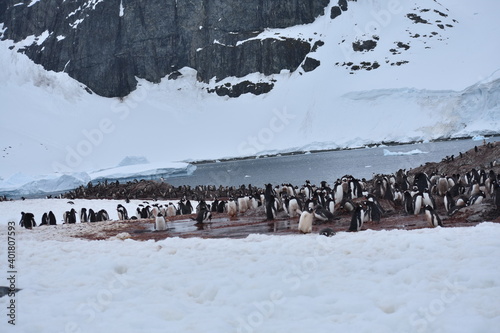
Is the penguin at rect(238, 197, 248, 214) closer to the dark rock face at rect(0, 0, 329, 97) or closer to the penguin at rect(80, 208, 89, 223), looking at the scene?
the penguin at rect(80, 208, 89, 223)

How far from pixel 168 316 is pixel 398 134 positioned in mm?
86963

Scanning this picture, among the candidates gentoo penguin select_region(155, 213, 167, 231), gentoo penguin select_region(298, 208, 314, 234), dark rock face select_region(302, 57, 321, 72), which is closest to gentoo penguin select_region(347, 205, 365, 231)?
gentoo penguin select_region(298, 208, 314, 234)

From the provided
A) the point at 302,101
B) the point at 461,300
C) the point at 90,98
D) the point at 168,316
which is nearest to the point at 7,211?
the point at 168,316

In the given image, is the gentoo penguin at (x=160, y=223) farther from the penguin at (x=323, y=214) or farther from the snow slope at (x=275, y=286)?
the snow slope at (x=275, y=286)

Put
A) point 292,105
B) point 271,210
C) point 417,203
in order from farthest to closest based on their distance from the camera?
point 292,105 < point 271,210 < point 417,203

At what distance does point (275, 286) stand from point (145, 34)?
140 meters

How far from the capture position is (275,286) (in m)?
6.11

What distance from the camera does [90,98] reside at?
127 m

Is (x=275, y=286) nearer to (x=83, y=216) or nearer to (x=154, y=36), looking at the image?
(x=83, y=216)

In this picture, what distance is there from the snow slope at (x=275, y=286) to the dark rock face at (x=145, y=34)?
409ft

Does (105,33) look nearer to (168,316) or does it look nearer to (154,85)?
Result: (154,85)

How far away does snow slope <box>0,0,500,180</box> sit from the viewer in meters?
87.4

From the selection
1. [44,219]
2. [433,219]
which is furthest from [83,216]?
[433,219]

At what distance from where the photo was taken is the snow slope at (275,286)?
196 inches
